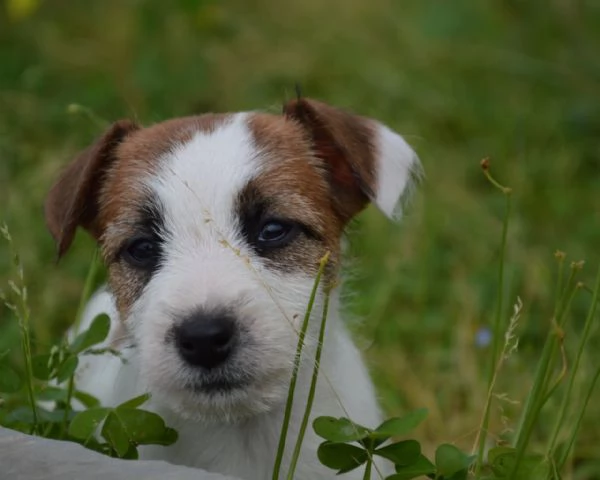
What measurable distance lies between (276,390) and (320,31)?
243 inches

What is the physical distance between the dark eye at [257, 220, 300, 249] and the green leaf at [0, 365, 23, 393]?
2.75 feet

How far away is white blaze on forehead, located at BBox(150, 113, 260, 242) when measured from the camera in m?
3.51

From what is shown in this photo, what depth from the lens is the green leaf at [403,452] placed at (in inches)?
126

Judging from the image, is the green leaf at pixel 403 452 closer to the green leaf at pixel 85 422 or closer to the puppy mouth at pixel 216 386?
the puppy mouth at pixel 216 386

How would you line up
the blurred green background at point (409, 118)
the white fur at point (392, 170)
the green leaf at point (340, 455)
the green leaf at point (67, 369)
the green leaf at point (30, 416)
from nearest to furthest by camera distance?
the green leaf at point (340, 455) < the green leaf at point (67, 369) < the green leaf at point (30, 416) < the white fur at point (392, 170) < the blurred green background at point (409, 118)

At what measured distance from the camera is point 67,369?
3488 mm

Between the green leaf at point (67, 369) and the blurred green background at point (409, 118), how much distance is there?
1160mm

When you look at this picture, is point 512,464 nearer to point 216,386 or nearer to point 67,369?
point 216,386

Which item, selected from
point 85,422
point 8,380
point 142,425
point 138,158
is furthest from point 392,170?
point 8,380

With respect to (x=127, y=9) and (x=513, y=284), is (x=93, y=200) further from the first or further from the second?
(x=127, y=9)

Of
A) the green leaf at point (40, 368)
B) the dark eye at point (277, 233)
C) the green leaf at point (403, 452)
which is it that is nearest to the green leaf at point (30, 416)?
the green leaf at point (40, 368)

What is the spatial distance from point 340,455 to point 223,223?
30.3 inches

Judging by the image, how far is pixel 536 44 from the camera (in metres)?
8.05

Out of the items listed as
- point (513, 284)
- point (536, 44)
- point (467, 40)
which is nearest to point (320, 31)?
point (467, 40)
